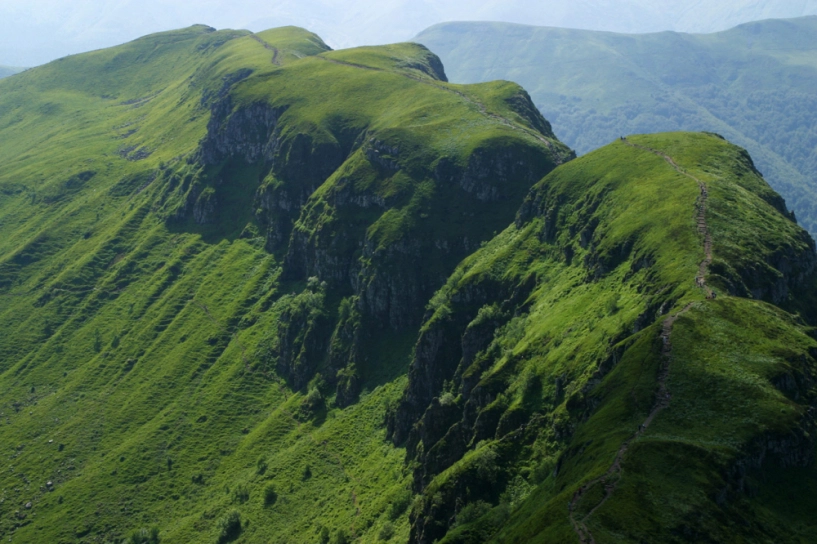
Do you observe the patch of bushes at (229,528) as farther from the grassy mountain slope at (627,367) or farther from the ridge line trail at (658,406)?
the ridge line trail at (658,406)

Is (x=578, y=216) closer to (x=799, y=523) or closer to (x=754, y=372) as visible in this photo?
(x=754, y=372)

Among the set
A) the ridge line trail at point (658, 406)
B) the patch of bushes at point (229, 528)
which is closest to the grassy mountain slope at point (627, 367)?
the ridge line trail at point (658, 406)

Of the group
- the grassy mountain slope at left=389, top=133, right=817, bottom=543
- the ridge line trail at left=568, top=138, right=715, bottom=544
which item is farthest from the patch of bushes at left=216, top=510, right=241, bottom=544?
the ridge line trail at left=568, top=138, right=715, bottom=544

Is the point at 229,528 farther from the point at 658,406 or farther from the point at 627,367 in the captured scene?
the point at 658,406

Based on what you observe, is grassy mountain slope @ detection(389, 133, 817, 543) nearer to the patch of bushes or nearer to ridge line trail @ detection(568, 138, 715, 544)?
ridge line trail @ detection(568, 138, 715, 544)

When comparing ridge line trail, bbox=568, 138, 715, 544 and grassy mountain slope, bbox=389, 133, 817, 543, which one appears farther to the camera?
grassy mountain slope, bbox=389, 133, 817, 543

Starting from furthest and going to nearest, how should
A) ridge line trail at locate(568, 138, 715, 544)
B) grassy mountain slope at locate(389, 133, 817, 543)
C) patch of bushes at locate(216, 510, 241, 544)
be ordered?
patch of bushes at locate(216, 510, 241, 544)
grassy mountain slope at locate(389, 133, 817, 543)
ridge line trail at locate(568, 138, 715, 544)

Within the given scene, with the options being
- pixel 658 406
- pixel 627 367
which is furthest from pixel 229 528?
pixel 658 406

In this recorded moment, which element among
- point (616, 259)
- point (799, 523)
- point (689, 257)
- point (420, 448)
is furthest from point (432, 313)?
point (799, 523)
